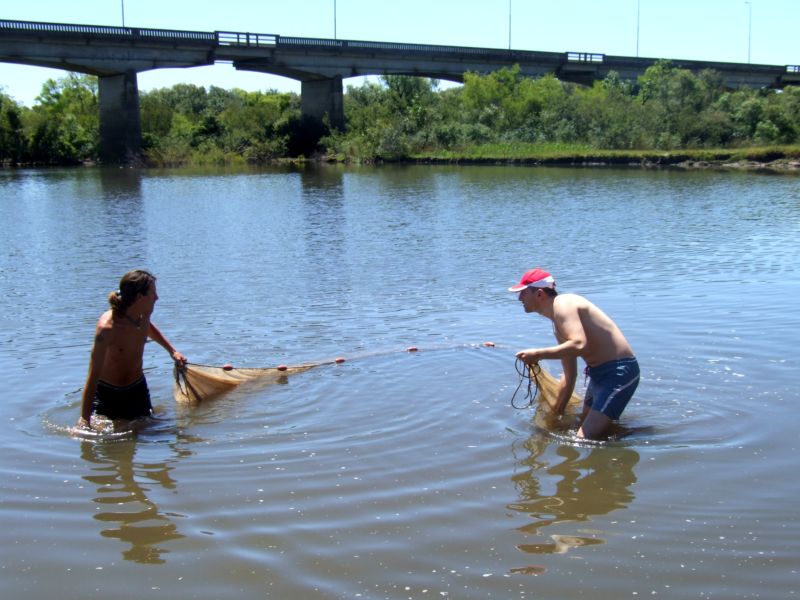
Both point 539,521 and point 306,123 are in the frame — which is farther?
point 306,123

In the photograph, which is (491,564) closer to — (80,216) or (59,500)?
(59,500)

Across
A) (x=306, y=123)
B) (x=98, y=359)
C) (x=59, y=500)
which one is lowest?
(x=59, y=500)

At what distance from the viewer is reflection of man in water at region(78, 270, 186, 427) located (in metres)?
7.76

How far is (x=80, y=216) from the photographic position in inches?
1171

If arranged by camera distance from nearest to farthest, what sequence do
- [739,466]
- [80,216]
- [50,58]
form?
1. [739,466]
2. [80,216]
3. [50,58]

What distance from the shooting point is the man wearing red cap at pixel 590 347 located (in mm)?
7305

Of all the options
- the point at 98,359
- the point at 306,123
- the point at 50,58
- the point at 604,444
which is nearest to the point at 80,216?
the point at 98,359

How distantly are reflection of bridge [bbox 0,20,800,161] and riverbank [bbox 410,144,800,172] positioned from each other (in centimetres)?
1172

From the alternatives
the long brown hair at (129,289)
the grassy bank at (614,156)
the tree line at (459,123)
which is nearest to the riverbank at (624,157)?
the grassy bank at (614,156)

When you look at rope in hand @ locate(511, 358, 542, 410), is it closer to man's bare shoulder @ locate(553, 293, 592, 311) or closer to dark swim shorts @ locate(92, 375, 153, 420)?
man's bare shoulder @ locate(553, 293, 592, 311)

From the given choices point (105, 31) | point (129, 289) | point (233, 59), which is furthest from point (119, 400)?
point (233, 59)

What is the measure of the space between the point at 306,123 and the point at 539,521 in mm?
77748

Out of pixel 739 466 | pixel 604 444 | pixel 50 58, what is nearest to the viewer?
pixel 739 466

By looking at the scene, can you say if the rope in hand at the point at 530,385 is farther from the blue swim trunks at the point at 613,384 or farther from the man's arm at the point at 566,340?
the man's arm at the point at 566,340
